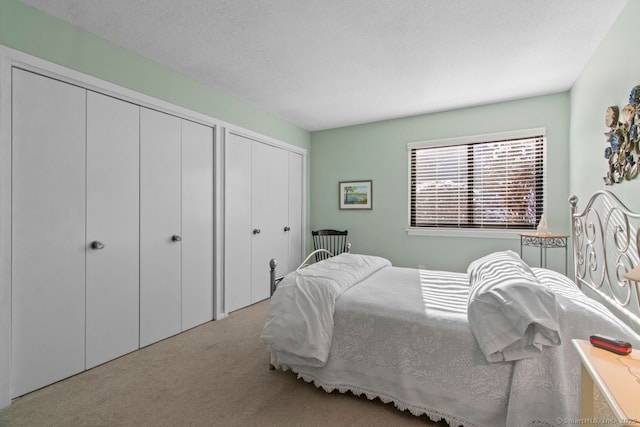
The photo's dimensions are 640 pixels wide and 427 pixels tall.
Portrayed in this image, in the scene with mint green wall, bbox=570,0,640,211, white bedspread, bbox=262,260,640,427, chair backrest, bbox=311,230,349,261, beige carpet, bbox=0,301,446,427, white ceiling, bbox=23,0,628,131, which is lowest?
beige carpet, bbox=0,301,446,427

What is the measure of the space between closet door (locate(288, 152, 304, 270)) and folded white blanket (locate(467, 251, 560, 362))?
3.24 m

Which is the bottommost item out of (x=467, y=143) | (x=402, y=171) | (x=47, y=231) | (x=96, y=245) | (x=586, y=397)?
(x=586, y=397)

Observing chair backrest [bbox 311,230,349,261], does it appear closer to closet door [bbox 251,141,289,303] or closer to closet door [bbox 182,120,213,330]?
closet door [bbox 251,141,289,303]

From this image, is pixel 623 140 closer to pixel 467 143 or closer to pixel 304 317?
pixel 467 143

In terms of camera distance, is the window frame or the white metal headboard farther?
the window frame

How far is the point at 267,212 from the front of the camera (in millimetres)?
4121

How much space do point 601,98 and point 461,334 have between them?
7.37ft

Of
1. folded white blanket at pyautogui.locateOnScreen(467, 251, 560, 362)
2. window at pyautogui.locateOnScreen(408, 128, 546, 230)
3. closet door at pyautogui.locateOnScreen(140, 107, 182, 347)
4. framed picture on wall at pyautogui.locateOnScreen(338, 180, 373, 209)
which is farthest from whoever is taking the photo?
framed picture on wall at pyautogui.locateOnScreen(338, 180, 373, 209)

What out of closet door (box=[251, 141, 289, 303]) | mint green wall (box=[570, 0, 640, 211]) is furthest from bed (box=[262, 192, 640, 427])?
closet door (box=[251, 141, 289, 303])

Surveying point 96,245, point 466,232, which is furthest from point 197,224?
point 466,232

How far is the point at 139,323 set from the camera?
267 centimetres

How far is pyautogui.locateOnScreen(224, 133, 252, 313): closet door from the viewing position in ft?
11.4

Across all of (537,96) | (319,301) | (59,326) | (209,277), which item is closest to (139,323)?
(59,326)

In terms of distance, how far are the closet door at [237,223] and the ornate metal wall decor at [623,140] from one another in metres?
3.36
